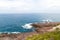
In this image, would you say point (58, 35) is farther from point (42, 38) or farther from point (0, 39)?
point (0, 39)

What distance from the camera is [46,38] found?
23.7m

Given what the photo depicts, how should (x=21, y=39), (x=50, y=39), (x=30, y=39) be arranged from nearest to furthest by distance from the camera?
(x=50, y=39) → (x=30, y=39) → (x=21, y=39)

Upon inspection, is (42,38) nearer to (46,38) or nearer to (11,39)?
(46,38)

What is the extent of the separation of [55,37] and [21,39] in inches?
284

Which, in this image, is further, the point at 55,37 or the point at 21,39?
the point at 21,39

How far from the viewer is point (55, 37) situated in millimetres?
23594

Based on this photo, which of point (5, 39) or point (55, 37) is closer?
point (55, 37)

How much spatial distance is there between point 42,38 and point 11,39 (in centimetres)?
757

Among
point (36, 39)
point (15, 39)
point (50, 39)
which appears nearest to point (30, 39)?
point (36, 39)

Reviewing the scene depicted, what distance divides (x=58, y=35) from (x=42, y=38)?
2071 mm

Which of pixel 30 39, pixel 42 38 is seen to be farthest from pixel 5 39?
pixel 42 38

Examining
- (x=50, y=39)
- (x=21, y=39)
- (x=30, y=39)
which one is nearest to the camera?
(x=50, y=39)

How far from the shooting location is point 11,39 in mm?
30062

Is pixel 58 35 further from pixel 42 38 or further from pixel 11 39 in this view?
pixel 11 39
